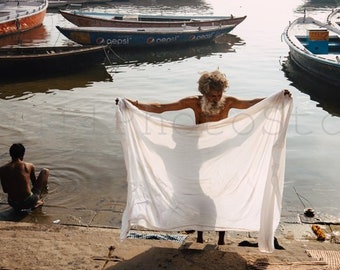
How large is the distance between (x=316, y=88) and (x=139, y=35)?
8.18m

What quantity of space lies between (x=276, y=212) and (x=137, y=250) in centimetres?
133

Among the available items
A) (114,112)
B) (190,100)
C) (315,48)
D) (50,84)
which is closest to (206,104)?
(190,100)

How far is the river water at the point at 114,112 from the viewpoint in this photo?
715cm

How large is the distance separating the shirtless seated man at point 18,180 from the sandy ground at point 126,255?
131 centimetres

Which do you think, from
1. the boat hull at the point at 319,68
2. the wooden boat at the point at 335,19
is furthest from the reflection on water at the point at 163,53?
the boat hull at the point at 319,68

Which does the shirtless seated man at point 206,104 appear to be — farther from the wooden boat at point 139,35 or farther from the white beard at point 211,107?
the wooden boat at point 139,35

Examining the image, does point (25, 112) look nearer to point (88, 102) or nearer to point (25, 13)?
point (88, 102)

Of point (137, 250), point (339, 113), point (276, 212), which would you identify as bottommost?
point (339, 113)

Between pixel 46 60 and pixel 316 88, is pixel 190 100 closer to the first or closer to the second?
pixel 316 88

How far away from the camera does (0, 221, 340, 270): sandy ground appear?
11.9ft

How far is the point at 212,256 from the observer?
3734 millimetres

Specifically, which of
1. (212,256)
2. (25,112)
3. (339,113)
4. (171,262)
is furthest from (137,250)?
(339,113)

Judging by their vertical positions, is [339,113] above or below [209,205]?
below

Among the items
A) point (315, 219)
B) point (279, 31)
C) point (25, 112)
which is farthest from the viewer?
point (279, 31)
